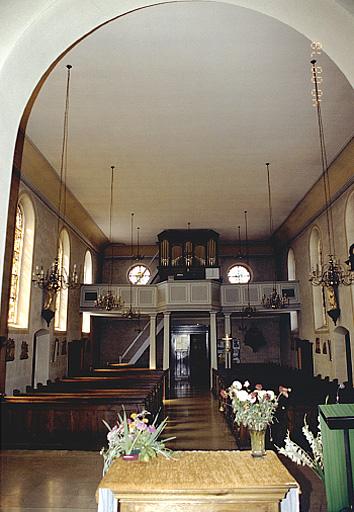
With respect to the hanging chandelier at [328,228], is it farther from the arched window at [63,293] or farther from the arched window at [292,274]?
the arched window at [63,293]

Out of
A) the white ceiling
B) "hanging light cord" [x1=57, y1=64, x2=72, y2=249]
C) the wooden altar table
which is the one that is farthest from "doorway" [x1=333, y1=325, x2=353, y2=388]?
the wooden altar table

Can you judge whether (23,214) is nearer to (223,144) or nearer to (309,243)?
(223,144)

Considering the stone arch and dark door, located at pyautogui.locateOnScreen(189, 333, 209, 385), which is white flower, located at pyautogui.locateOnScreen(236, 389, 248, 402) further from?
dark door, located at pyautogui.locateOnScreen(189, 333, 209, 385)

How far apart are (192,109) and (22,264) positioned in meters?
6.41

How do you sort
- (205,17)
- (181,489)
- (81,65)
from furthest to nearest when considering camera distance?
(81,65) < (205,17) < (181,489)

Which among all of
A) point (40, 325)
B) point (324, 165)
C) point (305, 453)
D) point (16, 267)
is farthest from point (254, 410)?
point (40, 325)

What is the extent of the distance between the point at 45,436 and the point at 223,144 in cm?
772

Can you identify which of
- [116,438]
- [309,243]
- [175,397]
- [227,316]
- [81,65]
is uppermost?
[81,65]

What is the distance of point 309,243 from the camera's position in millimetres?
16359

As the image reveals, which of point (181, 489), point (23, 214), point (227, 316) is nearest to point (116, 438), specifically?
point (181, 489)

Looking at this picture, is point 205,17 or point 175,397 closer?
A: point 205,17

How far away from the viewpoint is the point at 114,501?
9.39ft

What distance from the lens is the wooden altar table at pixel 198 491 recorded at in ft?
9.05

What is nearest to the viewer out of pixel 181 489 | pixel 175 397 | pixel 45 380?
pixel 181 489
